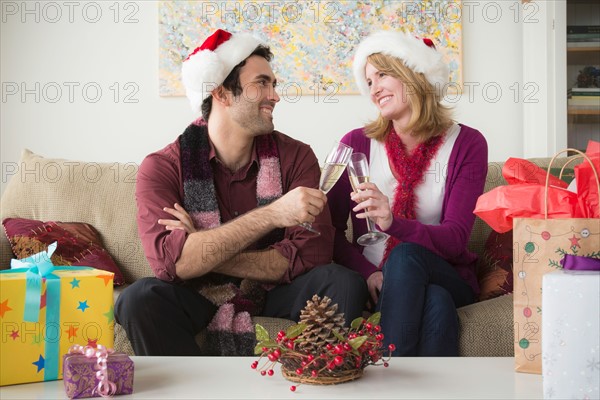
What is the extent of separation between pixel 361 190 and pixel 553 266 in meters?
0.72

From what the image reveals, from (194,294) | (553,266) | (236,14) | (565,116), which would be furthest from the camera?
(236,14)

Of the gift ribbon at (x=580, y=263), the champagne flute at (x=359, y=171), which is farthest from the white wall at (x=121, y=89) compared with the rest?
the gift ribbon at (x=580, y=263)

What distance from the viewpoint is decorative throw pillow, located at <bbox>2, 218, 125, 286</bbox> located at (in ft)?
7.85

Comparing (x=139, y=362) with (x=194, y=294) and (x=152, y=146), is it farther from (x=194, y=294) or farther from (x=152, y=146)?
(x=152, y=146)

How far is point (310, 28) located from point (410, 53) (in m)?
1.38

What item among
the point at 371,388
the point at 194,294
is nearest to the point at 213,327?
the point at 194,294

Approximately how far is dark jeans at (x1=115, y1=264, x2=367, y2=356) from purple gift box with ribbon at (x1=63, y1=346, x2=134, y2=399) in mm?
769

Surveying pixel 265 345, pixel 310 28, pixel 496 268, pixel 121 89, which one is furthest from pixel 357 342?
pixel 121 89

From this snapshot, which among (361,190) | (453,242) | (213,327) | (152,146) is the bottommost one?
(213,327)

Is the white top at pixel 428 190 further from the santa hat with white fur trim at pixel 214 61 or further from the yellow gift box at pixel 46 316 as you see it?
the yellow gift box at pixel 46 316

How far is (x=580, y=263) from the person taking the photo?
1211 millimetres

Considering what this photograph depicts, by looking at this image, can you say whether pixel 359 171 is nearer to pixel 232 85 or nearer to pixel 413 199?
pixel 413 199

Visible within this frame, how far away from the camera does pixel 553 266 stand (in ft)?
4.40

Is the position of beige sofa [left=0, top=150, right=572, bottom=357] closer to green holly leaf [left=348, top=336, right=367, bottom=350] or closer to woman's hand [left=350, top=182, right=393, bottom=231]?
woman's hand [left=350, top=182, right=393, bottom=231]
